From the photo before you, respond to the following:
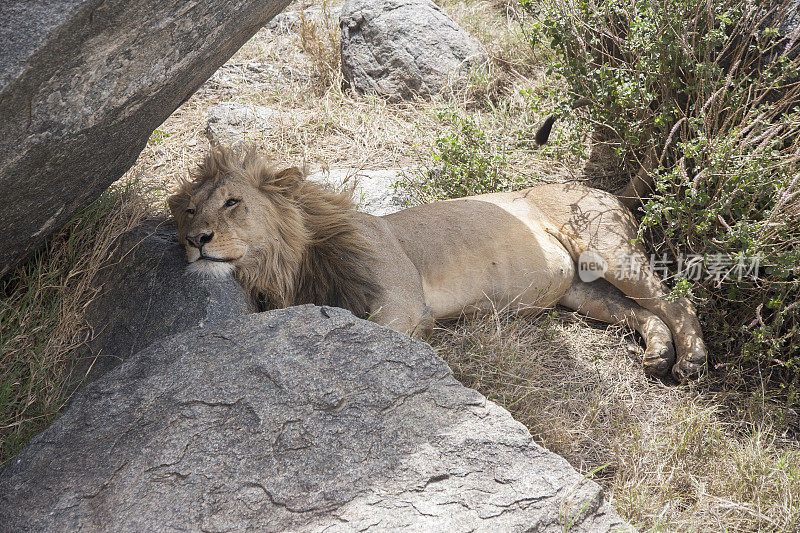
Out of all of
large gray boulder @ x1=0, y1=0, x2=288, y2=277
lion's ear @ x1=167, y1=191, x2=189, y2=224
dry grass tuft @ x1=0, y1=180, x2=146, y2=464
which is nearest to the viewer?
large gray boulder @ x1=0, y1=0, x2=288, y2=277

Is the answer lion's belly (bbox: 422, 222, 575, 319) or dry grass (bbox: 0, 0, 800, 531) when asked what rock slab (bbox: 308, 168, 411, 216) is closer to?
dry grass (bbox: 0, 0, 800, 531)

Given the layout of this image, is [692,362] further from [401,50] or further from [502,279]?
[401,50]

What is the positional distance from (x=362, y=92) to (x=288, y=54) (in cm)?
110

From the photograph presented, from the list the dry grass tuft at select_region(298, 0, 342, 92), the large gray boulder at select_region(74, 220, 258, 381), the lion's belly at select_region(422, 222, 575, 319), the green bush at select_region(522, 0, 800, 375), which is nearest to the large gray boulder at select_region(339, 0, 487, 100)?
the dry grass tuft at select_region(298, 0, 342, 92)

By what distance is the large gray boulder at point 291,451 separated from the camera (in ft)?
6.83

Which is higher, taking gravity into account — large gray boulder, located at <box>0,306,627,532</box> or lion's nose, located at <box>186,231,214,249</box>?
lion's nose, located at <box>186,231,214,249</box>

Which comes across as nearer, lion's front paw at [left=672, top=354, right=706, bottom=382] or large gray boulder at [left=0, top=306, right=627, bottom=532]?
large gray boulder at [left=0, top=306, right=627, bottom=532]

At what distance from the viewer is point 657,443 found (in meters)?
2.96

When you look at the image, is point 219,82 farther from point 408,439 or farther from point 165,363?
point 408,439

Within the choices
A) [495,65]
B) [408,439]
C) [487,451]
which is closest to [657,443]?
[487,451]

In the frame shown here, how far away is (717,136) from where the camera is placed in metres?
3.28

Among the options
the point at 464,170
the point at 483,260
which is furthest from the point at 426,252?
the point at 464,170

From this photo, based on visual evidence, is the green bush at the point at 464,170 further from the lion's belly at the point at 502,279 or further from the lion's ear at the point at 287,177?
the lion's ear at the point at 287,177

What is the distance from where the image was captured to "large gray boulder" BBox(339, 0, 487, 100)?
579 centimetres
